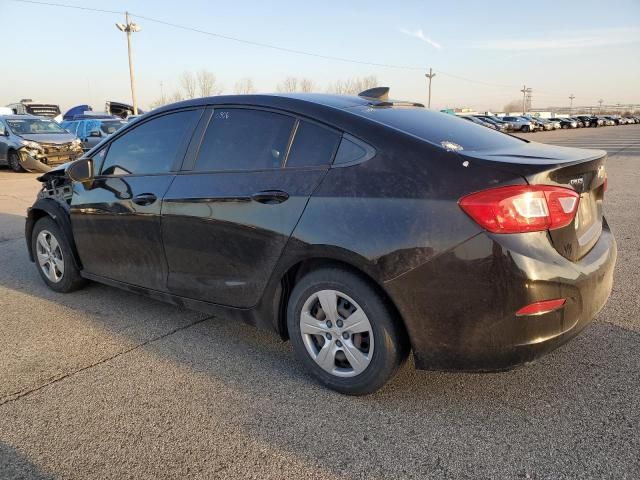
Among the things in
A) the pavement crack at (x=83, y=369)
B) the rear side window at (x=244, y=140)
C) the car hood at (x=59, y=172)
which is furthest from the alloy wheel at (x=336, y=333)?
the car hood at (x=59, y=172)

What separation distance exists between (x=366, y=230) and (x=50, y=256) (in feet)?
11.3

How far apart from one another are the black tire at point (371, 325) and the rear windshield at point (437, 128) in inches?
32.7

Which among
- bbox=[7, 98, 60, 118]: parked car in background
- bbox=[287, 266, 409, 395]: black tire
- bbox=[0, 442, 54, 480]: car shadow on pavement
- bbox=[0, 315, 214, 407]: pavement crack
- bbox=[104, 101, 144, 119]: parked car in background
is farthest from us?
bbox=[104, 101, 144, 119]: parked car in background

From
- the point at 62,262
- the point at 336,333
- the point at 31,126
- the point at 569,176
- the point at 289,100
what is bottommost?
the point at 62,262

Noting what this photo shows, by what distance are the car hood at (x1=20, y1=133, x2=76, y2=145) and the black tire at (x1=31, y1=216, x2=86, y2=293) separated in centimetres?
1254

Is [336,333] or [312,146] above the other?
[312,146]

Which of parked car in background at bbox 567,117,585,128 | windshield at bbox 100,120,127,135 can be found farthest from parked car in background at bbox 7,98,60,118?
parked car in background at bbox 567,117,585,128

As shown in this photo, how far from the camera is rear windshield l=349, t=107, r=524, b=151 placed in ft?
8.95

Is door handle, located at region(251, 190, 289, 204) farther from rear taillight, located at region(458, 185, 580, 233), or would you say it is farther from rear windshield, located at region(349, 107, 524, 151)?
rear taillight, located at region(458, 185, 580, 233)

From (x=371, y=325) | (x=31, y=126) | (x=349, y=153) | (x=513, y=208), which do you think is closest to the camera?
(x=513, y=208)

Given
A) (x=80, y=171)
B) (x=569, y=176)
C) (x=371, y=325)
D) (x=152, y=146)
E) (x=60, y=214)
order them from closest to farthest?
(x=569, y=176)
(x=371, y=325)
(x=152, y=146)
(x=80, y=171)
(x=60, y=214)

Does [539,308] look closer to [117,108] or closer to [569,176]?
[569,176]

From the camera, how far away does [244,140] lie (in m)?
3.19

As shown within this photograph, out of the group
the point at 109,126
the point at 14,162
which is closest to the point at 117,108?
the point at 109,126
